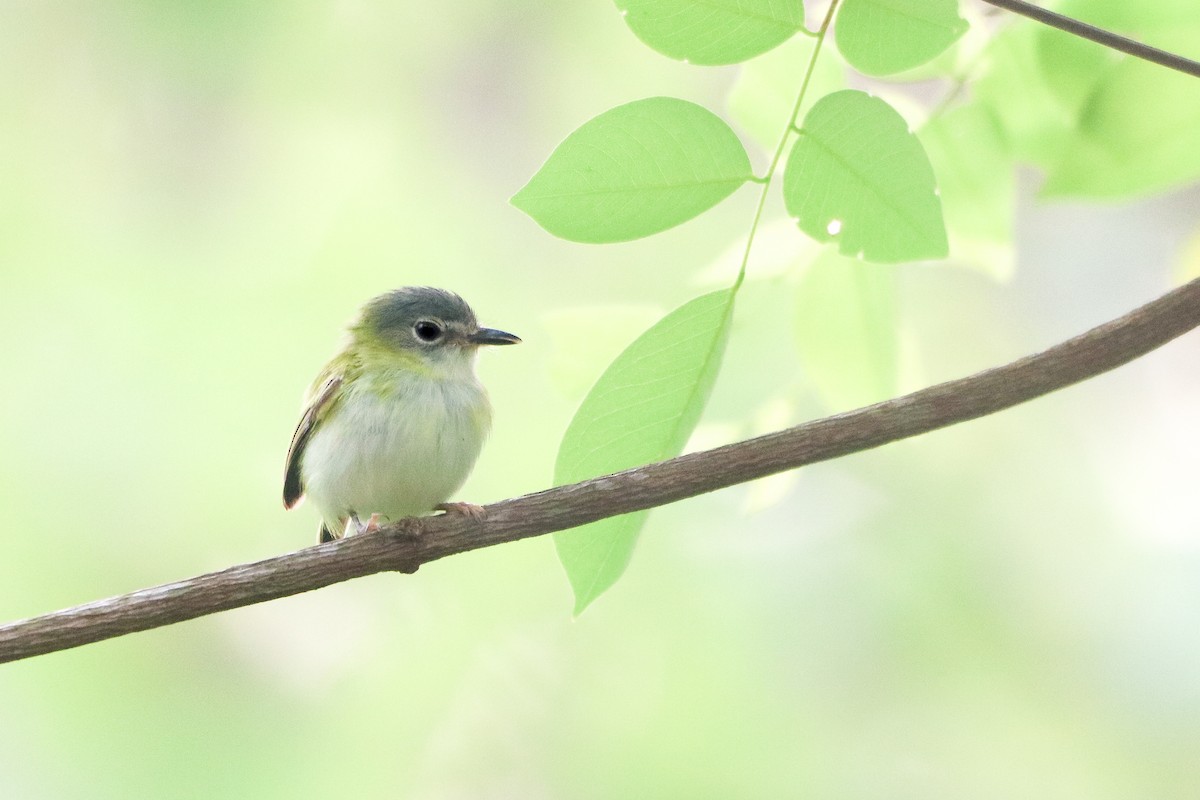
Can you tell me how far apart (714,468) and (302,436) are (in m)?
1.46

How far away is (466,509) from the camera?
1.96m

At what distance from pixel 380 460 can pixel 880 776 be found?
2376 millimetres

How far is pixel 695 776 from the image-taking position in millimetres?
3428

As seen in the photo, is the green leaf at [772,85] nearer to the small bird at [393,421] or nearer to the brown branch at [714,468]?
the brown branch at [714,468]

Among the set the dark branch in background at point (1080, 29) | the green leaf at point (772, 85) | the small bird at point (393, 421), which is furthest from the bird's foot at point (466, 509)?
the dark branch in background at point (1080, 29)

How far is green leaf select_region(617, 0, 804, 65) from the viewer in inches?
49.4

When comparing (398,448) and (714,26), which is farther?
(398,448)

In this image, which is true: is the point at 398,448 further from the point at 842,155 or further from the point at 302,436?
the point at 842,155

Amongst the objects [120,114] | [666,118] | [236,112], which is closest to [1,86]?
[120,114]

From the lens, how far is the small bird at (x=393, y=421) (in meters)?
2.27

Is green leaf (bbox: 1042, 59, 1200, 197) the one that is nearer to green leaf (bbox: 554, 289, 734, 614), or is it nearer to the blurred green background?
green leaf (bbox: 554, 289, 734, 614)

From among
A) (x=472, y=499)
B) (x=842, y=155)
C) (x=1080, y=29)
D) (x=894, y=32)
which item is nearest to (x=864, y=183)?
(x=842, y=155)

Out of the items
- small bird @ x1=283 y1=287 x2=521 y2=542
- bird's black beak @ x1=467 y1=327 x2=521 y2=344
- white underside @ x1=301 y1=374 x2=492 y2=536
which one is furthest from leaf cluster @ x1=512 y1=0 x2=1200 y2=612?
bird's black beak @ x1=467 y1=327 x2=521 y2=344

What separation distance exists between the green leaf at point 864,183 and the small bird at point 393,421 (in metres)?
0.93
